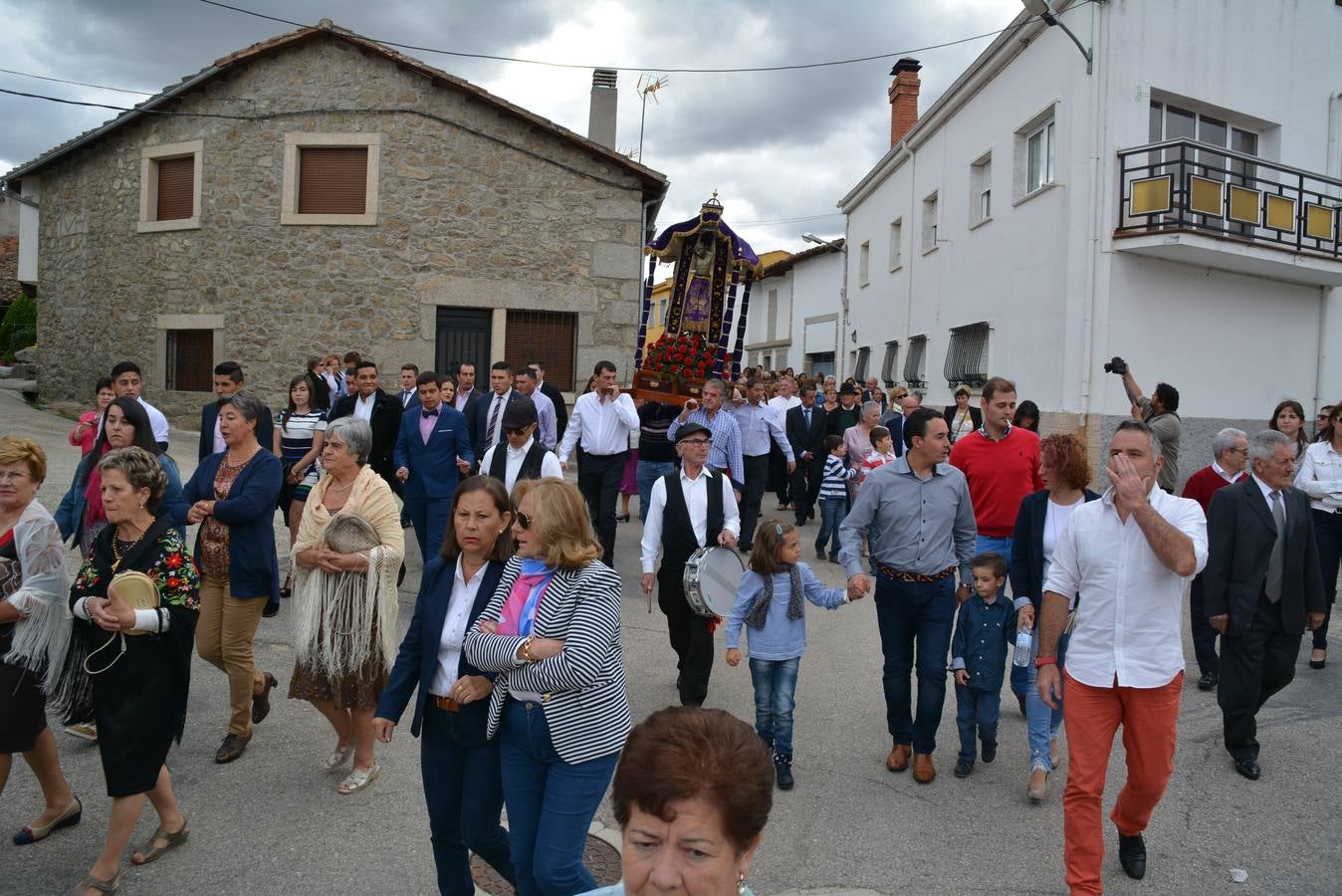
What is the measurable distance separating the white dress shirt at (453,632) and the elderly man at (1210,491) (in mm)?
5238

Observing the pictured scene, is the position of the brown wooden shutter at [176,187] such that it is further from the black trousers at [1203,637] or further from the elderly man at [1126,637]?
the elderly man at [1126,637]

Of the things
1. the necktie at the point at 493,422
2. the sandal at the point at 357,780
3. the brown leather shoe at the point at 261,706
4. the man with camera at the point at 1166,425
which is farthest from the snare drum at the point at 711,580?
the man with camera at the point at 1166,425

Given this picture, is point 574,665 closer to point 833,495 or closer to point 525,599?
point 525,599

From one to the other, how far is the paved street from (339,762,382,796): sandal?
0.18 ft

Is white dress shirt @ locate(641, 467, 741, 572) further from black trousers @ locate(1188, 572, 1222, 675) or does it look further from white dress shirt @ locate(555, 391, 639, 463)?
black trousers @ locate(1188, 572, 1222, 675)

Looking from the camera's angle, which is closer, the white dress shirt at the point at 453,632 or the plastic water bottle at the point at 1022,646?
the white dress shirt at the point at 453,632

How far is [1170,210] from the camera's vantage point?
42.5 ft

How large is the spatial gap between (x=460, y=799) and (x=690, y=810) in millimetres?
1729

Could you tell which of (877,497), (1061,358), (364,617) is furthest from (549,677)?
(1061,358)

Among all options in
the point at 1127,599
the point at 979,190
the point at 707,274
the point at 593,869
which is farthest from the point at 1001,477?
the point at 979,190

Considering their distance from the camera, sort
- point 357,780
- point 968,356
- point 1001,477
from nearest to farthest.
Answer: point 357,780 < point 1001,477 < point 968,356

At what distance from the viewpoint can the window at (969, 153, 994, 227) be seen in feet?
59.0

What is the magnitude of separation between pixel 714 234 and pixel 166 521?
1011cm

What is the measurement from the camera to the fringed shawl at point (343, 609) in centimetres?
440
